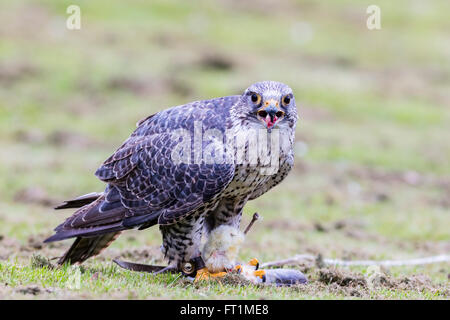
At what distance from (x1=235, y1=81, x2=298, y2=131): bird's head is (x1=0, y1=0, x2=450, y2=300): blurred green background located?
205 centimetres

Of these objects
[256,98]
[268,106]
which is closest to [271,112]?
[268,106]

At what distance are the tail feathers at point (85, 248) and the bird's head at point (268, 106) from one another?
1.57 meters

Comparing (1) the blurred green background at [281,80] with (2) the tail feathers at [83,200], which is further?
(1) the blurred green background at [281,80]

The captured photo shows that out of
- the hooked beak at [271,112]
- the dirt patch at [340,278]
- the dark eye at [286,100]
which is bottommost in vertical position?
the dirt patch at [340,278]

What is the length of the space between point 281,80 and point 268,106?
10.8 m

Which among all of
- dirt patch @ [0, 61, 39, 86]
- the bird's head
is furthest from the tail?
dirt patch @ [0, 61, 39, 86]

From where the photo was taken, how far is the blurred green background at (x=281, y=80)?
9.23 meters

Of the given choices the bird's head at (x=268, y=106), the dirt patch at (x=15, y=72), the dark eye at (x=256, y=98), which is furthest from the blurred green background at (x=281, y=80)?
the dark eye at (x=256, y=98)

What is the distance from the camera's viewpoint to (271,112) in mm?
5449

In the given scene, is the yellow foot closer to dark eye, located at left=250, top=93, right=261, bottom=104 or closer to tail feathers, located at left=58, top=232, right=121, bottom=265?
tail feathers, located at left=58, top=232, right=121, bottom=265

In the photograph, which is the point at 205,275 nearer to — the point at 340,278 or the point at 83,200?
the point at 340,278

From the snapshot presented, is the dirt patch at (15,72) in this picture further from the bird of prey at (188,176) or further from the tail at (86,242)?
the bird of prey at (188,176)

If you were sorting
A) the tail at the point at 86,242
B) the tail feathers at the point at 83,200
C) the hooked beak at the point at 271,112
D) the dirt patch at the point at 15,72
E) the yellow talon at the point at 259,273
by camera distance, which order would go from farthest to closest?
the dirt patch at the point at 15,72
the tail feathers at the point at 83,200
the tail at the point at 86,242
the yellow talon at the point at 259,273
the hooked beak at the point at 271,112

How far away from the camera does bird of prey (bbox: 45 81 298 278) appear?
554cm
